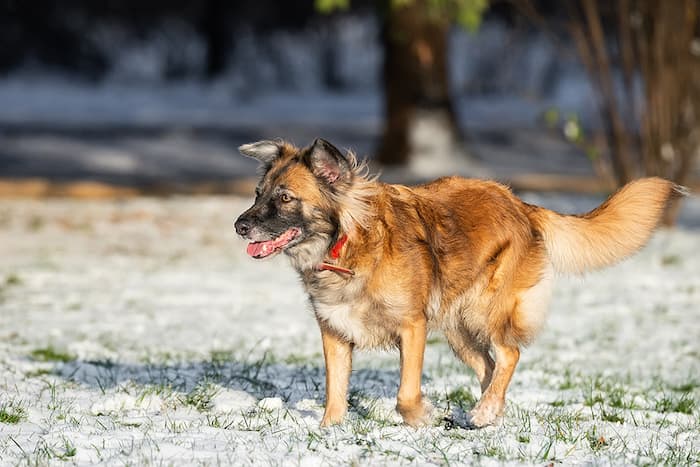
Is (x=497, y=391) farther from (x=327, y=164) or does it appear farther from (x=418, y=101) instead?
(x=418, y=101)

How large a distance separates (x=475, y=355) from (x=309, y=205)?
1.53 m

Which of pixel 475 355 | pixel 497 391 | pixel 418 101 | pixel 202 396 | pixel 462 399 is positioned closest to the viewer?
pixel 497 391

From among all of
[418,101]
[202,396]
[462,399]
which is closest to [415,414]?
[462,399]

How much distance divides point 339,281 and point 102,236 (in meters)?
9.38

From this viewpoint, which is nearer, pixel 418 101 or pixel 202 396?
pixel 202 396

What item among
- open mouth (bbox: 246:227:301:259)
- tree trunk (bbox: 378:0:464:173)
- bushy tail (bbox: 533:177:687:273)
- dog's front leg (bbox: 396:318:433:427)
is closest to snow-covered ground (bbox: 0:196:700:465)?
dog's front leg (bbox: 396:318:433:427)

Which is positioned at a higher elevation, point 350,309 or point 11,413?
point 350,309

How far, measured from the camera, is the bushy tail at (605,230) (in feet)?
21.5

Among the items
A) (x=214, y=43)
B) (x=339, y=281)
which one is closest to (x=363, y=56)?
(x=214, y=43)

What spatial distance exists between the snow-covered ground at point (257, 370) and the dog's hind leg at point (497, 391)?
0.13 meters

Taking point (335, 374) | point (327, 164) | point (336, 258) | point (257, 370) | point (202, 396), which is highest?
point (327, 164)

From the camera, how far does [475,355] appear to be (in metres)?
6.51

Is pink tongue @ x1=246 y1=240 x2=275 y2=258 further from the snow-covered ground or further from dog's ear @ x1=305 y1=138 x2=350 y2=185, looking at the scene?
the snow-covered ground

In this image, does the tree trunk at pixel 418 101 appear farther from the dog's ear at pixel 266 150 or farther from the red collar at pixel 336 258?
the red collar at pixel 336 258
